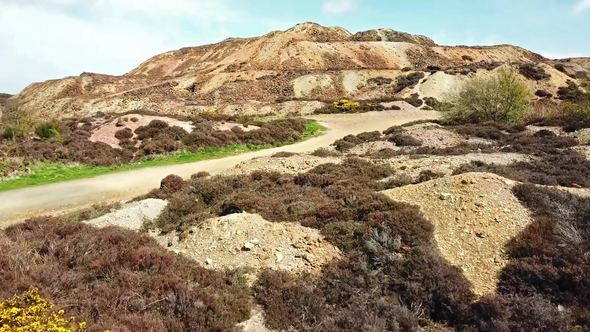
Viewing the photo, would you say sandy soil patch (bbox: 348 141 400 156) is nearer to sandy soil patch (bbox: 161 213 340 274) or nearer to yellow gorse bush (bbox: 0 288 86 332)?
sandy soil patch (bbox: 161 213 340 274)

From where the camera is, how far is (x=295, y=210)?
10367 mm

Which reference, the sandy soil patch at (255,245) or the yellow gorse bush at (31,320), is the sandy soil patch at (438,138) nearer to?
the sandy soil patch at (255,245)

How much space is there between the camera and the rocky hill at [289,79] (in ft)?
178

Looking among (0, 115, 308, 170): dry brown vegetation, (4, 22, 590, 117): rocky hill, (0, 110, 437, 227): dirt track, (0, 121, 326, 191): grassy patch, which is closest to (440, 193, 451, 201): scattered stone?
(0, 110, 437, 227): dirt track

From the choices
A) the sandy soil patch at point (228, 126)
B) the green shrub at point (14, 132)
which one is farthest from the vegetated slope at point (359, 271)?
the sandy soil patch at point (228, 126)

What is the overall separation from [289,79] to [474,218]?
5328 centimetres

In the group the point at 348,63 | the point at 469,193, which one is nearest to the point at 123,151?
the point at 469,193

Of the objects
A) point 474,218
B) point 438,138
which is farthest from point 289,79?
point 474,218

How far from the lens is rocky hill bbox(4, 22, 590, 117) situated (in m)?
54.2

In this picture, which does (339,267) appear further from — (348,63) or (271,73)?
(348,63)

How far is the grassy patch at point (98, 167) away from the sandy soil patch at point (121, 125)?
3172 mm

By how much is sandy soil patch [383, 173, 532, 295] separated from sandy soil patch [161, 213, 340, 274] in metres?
2.56

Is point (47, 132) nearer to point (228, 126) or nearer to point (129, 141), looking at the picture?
point (129, 141)

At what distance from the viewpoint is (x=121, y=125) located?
26.6 metres
